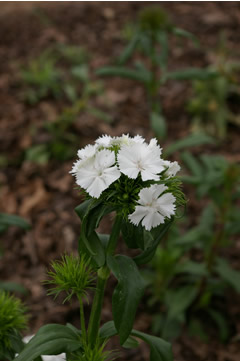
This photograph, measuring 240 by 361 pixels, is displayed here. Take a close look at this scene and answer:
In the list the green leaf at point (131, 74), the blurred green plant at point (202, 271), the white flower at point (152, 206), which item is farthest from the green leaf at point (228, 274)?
the white flower at point (152, 206)

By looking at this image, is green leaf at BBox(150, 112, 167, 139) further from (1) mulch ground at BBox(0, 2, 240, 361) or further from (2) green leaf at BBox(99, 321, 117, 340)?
(2) green leaf at BBox(99, 321, 117, 340)

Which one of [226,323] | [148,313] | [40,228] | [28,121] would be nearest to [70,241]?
[40,228]

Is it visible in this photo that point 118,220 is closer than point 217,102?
Yes

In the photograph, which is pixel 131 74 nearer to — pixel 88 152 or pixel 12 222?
pixel 12 222

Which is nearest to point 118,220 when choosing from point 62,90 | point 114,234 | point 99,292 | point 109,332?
point 114,234

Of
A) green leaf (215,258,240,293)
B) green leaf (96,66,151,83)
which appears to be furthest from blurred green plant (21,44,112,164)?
green leaf (215,258,240,293)

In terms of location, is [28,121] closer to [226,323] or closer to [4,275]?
[4,275]
